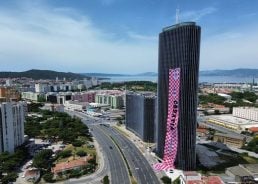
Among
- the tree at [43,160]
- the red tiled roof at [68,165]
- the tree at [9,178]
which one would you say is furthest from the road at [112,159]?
the tree at [9,178]

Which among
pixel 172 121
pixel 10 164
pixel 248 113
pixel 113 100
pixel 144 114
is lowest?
pixel 10 164

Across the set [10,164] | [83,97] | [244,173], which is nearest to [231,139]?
[244,173]

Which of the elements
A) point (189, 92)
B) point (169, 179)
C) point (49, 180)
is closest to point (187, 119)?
point (189, 92)

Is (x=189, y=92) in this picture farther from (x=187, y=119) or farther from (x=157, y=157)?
(x=157, y=157)

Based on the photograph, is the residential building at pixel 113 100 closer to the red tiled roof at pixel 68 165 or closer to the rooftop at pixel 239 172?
the red tiled roof at pixel 68 165

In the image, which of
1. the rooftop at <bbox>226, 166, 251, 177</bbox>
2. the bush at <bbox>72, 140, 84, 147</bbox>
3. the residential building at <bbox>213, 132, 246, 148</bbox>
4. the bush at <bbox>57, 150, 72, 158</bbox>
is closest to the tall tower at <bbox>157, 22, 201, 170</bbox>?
the rooftop at <bbox>226, 166, 251, 177</bbox>

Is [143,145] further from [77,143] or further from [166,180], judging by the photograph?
[166,180]

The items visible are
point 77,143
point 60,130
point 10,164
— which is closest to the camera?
point 10,164
